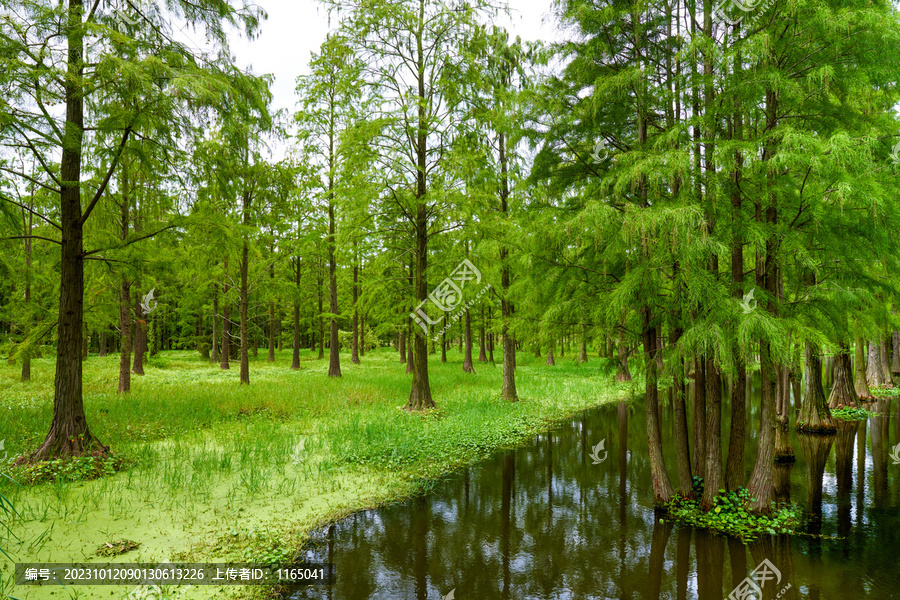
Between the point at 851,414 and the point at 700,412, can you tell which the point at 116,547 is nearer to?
the point at 700,412

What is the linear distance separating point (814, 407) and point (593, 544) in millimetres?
11905

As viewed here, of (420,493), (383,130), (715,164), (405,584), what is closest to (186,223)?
(383,130)

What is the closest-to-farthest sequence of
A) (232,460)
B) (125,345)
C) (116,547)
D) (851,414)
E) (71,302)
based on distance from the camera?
(116,547), (71,302), (232,460), (125,345), (851,414)

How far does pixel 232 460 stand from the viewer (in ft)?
29.7

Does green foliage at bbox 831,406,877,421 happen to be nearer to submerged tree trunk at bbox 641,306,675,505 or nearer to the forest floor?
the forest floor

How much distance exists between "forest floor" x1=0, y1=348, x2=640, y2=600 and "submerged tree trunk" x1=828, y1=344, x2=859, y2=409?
949 cm

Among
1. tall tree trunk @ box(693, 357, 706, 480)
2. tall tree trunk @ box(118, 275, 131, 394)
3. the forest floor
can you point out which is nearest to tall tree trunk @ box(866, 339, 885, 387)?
the forest floor

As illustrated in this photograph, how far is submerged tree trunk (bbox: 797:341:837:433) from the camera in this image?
13250 mm

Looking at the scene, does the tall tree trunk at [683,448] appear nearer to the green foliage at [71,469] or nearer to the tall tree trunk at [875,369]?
the green foliage at [71,469]

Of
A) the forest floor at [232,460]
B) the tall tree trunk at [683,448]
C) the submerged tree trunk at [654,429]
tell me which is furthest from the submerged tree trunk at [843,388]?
the submerged tree trunk at [654,429]

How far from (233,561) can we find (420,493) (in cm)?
389

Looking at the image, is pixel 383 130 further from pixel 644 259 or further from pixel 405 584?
pixel 405 584

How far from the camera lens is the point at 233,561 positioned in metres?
5.55

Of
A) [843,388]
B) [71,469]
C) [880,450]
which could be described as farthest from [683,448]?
[843,388]
